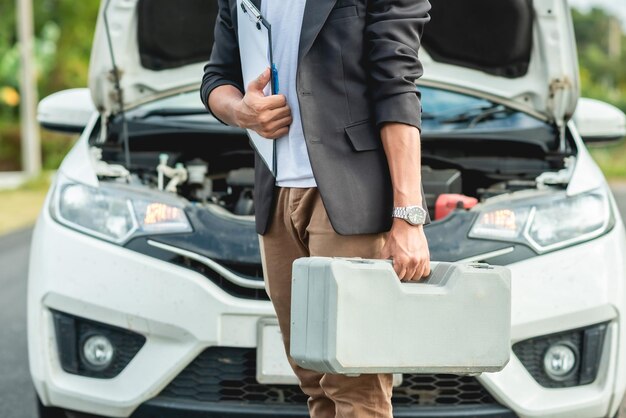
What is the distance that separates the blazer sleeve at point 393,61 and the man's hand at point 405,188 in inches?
1.1

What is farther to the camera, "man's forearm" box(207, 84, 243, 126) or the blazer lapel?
"man's forearm" box(207, 84, 243, 126)

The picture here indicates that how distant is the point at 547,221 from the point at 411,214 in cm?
127

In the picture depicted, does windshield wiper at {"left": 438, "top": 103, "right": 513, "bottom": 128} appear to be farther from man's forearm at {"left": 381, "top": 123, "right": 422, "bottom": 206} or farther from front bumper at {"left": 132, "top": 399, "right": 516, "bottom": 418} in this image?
man's forearm at {"left": 381, "top": 123, "right": 422, "bottom": 206}

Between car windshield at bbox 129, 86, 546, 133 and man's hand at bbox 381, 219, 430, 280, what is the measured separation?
2.02 m

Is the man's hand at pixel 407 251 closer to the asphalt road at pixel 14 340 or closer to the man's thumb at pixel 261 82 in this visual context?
the man's thumb at pixel 261 82

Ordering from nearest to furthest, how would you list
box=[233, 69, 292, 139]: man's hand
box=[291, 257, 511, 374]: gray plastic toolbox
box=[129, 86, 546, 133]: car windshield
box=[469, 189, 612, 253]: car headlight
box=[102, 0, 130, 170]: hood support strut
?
box=[291, 257, 511, 374]: gray plastic toolbox → box=[233, 69, 292, 139]: man's hand → box=[469, 189, 612, 253]: car headlight → box=[102, 0, 130, 170]: hood support strut → box=[129, 86, 546, 133]: car windshield

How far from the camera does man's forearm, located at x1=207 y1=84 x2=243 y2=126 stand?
2551 mm

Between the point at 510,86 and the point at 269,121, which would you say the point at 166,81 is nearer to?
the point at 510,86

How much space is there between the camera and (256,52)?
2.47 meters

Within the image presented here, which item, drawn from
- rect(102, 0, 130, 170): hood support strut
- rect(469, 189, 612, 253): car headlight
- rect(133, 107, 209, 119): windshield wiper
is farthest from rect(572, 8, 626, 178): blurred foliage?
rect(469, 189, 612, 253): car headlight

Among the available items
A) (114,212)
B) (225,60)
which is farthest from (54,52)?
(225,60)

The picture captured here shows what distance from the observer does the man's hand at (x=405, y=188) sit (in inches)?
89.8

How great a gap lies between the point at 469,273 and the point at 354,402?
1.32 ft

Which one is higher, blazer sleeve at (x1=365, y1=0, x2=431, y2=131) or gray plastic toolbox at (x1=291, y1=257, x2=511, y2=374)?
blazer sleeve at (x1=365, y1=0, x2=431, y2=131)
